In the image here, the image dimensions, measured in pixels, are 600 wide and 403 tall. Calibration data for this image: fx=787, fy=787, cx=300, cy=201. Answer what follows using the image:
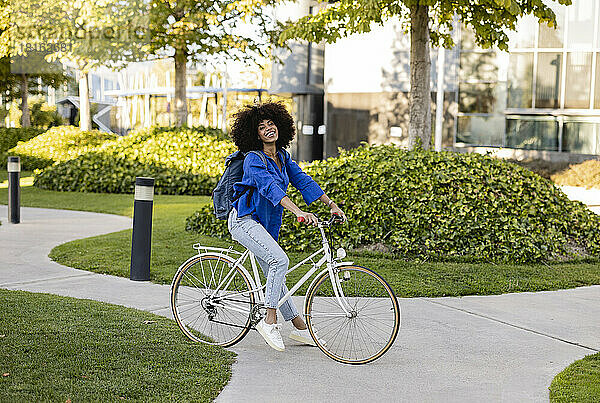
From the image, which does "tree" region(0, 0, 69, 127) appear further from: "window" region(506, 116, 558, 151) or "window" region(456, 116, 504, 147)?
"window" region(506, 116, 558, 151)

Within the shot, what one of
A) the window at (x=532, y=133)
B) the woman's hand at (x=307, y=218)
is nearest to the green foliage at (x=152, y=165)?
the window at (x=532, y=133)

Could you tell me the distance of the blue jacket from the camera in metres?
5.15

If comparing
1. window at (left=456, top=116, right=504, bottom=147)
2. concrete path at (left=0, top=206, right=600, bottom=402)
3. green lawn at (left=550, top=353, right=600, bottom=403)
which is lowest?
concrete path at (left=0, top=206, right=600, bottom=402)

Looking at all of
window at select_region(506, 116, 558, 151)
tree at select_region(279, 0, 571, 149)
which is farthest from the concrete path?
window at select_region(506, 116, 558, 151)

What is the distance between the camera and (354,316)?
5.29m

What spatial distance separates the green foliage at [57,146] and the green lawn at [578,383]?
68.9 ft

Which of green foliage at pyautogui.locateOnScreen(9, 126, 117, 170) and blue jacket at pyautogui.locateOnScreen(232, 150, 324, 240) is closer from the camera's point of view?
blue jacket at pyautogui.locateOnScreen(232, 150, 324, 240)

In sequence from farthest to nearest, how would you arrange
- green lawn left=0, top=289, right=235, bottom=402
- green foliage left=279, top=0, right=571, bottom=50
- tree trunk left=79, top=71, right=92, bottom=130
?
tree trunk left=79, top=71, right=92, bottom=130
green foliage left=279, top=0, right=571, bottom=50
green lawn left=0, top=289, right=235, bottom=402

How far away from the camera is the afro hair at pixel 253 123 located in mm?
5375

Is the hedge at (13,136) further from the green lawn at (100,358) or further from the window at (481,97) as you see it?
the green lawn at (100,358)

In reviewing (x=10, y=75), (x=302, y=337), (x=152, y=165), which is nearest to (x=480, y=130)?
(x=152, y=165)

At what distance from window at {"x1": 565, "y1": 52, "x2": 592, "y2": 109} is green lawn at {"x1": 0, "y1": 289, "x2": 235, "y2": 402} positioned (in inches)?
807

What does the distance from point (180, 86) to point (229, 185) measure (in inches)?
675

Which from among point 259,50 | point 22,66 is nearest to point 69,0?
point 259,50
